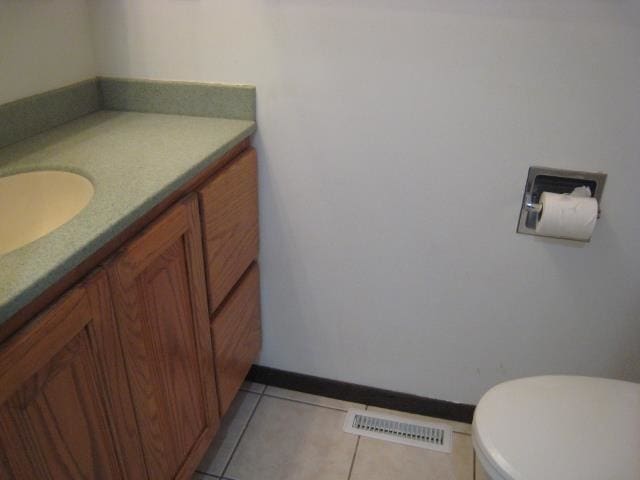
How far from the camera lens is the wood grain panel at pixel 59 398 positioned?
0.69 m

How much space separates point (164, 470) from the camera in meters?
Result: 1.14

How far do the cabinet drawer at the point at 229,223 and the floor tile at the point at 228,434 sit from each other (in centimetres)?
52

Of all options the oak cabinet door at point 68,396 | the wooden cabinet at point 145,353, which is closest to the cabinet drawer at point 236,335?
the wooden cabinet at point 145,353

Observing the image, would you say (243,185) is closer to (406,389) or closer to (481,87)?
(481,87)

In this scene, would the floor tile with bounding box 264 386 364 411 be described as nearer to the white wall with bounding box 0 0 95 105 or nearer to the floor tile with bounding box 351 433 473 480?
the floor tile with bounding box 351 433 473 480

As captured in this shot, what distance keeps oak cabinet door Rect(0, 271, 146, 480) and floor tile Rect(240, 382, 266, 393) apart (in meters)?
0.79

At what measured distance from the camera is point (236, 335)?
1440mm

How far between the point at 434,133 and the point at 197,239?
625 mm

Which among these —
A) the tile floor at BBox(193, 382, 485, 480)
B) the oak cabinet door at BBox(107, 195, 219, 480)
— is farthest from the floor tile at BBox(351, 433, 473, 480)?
the oak cabinet door at BBox(107, 195, 219, 480)

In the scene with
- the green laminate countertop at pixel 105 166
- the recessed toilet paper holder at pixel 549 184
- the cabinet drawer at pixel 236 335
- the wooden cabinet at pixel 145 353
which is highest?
the green laminate countertop at pixel 105 166

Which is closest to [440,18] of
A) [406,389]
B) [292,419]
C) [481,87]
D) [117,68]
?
[481,87]

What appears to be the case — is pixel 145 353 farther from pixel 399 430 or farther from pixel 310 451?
pixel 399 430

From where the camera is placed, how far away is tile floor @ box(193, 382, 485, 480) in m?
1.47

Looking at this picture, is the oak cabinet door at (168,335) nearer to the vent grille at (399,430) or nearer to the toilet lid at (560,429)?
the vent grille at (399,430)
